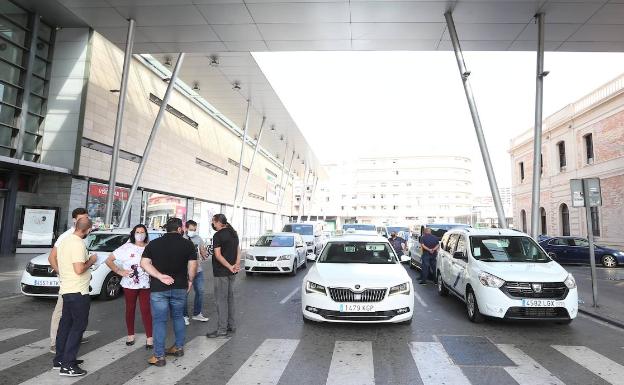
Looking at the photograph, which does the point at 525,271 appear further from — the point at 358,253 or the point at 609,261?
the point at 609,261

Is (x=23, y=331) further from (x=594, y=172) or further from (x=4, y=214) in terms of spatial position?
(x=594, y=172)

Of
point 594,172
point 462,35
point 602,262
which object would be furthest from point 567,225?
point 462,35

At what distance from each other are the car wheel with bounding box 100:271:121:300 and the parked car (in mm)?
18254

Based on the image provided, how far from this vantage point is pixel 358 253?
7816 millimetres

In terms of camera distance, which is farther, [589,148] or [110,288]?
[589,148]

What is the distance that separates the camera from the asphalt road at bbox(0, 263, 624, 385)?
171 inches

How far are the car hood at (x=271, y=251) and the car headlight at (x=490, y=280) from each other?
7.49 metres

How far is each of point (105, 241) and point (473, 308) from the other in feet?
27.6

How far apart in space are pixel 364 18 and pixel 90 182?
13159 millimetres

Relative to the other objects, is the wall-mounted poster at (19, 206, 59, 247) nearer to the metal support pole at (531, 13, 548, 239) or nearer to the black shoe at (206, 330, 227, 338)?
the black shoe at (206, 330, 227, 338)

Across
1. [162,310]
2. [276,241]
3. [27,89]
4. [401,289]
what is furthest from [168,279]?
[27,89]

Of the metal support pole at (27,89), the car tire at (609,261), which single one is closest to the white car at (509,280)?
the car tire at (609,261)

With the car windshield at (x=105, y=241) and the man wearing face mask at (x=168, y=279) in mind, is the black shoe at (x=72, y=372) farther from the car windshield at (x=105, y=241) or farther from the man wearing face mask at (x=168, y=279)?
the car windshield at (x=105, y=241)

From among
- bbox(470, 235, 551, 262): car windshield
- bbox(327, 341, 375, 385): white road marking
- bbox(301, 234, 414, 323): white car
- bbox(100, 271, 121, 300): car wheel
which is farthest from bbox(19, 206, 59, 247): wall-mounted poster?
bbox(470, 235, 551, 262): car windshield
